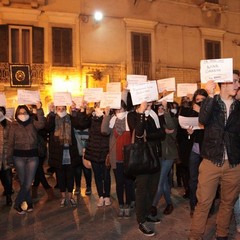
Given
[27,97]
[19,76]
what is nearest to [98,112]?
[27,97]

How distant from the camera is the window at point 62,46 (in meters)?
17.0

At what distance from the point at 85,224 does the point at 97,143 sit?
1598 millimetres

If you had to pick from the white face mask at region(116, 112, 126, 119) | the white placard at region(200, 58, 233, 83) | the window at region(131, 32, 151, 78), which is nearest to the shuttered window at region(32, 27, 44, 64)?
the window at region(131, 32, 151, 78)

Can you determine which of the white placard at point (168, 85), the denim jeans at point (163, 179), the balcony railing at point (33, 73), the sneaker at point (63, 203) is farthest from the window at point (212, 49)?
the sneaker at point (63, 203)

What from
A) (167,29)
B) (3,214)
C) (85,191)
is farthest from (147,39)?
(3,214)

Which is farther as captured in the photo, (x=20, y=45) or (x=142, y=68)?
(x=142, y=68)

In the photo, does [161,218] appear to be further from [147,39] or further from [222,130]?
[147,39]

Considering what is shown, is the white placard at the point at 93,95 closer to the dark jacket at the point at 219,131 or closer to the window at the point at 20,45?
the dark jacket at the point at 219,131

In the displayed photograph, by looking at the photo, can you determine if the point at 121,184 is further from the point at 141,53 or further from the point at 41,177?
the point at 141,53

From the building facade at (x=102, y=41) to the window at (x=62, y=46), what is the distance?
1.9 inches

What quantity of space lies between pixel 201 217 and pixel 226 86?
1.56 meters

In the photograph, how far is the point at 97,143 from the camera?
6.40 metres

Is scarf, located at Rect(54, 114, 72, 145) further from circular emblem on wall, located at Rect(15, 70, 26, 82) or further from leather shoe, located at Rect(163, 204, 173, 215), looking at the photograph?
circular emblem on wall, located at Rect(15, 70, 26, 82)

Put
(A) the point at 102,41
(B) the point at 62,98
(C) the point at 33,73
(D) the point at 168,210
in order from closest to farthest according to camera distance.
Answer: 1. (D) the point at 168,210
2. (B) the point at 62,98
3. (C) the point at 33,73
4. (A) the point at 102,41
